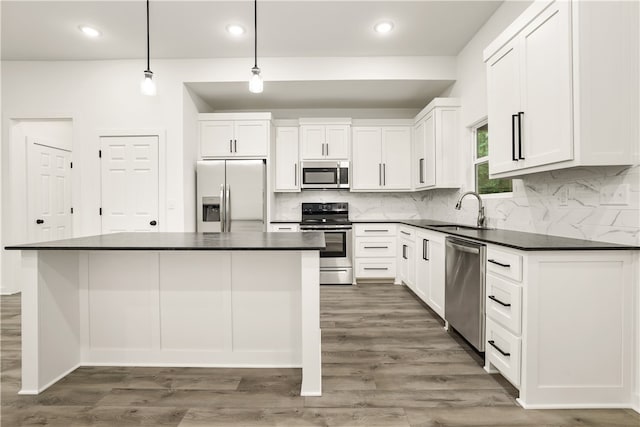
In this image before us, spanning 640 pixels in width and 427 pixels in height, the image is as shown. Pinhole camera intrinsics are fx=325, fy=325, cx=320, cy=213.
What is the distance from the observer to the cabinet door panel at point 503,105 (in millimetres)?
2299

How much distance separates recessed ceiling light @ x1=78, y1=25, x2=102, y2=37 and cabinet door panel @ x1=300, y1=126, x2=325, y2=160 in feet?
8.73

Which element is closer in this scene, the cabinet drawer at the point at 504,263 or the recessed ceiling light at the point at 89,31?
the cabinet drawer at the point at 504,263

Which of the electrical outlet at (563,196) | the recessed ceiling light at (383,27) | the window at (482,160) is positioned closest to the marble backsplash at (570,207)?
the electrical outlet at (563,196)

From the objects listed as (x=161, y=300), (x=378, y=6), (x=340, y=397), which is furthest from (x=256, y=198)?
(x=340, y=397)

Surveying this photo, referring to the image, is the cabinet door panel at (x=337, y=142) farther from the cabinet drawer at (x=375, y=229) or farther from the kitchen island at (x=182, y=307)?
the kitchen island at (x=182, y=307)

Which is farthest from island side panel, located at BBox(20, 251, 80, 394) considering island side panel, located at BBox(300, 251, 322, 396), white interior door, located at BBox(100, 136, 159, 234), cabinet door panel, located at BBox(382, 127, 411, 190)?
cabinet door panel, located at BBox(382, 127, 411, 190)

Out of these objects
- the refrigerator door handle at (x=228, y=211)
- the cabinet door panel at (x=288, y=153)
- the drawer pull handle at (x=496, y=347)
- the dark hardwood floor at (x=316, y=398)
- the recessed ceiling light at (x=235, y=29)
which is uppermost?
the recessed ceiling light at (x=235, y=29)

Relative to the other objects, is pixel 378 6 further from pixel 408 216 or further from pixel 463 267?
pixel 408 216

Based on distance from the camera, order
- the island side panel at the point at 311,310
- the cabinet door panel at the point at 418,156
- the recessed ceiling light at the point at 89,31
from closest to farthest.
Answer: the island side panel at the point at 311,310
the recessed ceiling light at the point at 89,31
the cabinet door panel at the point at 418,156

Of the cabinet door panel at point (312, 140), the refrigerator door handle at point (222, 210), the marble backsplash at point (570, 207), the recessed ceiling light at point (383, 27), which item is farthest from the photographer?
the cabinet door panel at point (312, 140)

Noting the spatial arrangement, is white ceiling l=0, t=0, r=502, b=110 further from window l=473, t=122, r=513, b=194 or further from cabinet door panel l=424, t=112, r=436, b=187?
window l=473, t=122, r=513, b=194

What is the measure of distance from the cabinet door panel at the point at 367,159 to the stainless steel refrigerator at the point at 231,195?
1.51 m

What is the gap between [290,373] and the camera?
2.20 meters

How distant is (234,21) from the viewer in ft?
10.8
